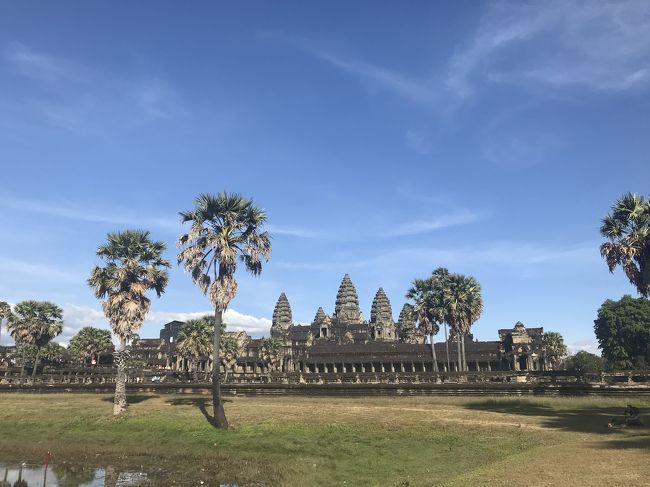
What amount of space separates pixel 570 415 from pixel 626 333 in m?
75.1

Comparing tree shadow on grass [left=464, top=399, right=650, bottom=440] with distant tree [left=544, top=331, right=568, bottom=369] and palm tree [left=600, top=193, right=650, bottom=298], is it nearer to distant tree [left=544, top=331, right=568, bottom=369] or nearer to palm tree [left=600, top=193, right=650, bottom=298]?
palm tree [left=600, top=193, right=650, bottom=298]

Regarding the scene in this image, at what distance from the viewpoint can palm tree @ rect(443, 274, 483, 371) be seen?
63.5 meters

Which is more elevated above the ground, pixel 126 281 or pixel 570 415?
pixel 126 281

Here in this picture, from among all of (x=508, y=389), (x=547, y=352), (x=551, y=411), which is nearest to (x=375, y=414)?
(x=551, y=411)

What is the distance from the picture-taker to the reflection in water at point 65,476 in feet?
59.0

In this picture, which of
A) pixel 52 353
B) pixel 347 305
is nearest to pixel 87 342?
pixel 52 353

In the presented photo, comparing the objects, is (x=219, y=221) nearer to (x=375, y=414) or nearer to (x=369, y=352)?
(x=375, y=414)

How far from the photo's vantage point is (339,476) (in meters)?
17.8

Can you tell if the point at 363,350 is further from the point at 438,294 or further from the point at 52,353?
the point at 52,353

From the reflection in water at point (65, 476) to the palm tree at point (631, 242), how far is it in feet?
97.3

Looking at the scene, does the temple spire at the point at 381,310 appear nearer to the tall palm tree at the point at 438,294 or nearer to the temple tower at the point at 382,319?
the temple tower at the point at 382,319

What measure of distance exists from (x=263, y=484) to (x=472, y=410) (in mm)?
15589

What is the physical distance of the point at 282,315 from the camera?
171625 millimetres

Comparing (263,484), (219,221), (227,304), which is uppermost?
(219,221)
